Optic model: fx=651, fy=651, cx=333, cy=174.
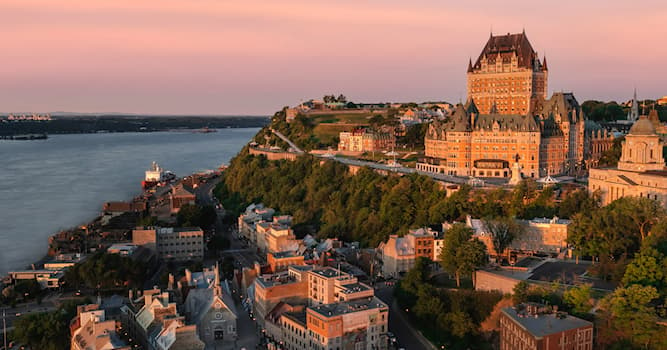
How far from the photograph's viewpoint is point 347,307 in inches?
1075

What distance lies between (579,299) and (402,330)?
8.19m

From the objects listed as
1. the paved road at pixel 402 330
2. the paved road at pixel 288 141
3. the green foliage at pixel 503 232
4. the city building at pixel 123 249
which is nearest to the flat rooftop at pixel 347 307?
the paved road at pixel 402 330

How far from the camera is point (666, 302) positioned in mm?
25203

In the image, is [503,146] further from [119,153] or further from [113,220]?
[119,153]

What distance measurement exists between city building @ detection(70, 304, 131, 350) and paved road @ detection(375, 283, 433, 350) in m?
11.8

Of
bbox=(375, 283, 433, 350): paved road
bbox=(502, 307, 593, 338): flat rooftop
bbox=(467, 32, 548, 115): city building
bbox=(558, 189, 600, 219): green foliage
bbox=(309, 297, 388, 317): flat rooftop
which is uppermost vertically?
bbox=(467, 32, 548, 115): city building

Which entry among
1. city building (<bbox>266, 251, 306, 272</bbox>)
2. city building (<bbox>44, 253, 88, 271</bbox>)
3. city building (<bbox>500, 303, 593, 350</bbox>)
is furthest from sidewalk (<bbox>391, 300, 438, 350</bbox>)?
city building (<bbox>44, 253, 88, 271</bbox>)

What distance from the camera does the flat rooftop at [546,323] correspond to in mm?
24078

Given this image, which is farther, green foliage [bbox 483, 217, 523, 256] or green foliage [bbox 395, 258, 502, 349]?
green foliage [bbox 483, 217, 523, 256]

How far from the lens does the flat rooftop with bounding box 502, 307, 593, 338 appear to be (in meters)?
24.1

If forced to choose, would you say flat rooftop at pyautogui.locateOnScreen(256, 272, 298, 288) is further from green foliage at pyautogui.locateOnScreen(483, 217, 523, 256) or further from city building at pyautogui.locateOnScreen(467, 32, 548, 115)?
city building at pyautogui.locateOnScreen(467, 32, 548, 115)

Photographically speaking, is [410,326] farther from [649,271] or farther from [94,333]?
[94,333]

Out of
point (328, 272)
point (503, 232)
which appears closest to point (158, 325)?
point (328, 272)

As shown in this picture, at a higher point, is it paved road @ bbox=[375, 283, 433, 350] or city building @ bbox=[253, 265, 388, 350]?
city building @ bbox=[253, 265, 388, 350]
